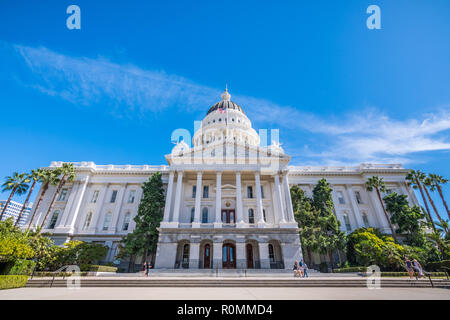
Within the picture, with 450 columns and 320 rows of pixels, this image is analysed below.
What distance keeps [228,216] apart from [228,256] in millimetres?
5573

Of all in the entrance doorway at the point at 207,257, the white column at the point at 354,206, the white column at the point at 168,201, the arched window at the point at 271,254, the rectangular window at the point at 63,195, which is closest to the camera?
the entrance doorway at the point at 207,257

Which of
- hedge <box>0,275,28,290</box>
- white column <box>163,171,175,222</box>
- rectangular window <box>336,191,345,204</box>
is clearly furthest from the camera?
rectangular window <box>336,191,345,204</box>

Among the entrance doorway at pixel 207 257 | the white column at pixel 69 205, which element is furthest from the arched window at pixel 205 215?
the white column at pixel 69 205

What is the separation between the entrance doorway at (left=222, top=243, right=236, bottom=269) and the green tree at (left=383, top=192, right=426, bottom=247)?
22089mm

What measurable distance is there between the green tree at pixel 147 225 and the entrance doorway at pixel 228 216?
28.2ft

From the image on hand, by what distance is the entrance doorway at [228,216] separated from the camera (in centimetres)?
3011

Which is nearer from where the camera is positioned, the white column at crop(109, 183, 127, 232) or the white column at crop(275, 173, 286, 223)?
the white column at crop(275, 173, 286, 223)

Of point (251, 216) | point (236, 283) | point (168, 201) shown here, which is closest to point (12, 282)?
point (236, 283)

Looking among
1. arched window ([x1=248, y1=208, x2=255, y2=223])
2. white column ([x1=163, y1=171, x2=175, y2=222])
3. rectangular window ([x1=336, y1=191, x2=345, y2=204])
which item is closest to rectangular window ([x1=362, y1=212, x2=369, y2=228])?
rectangular window ([x1=336, y1=191, x2=345, y2=204])

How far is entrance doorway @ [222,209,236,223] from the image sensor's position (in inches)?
1185

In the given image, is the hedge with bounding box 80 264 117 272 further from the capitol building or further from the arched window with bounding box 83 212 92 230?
the arched window with bounding box 83 212 92 230

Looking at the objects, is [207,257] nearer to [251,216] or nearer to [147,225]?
[251,216]

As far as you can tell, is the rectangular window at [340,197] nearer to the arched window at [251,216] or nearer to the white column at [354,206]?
the white column at [354,206]
